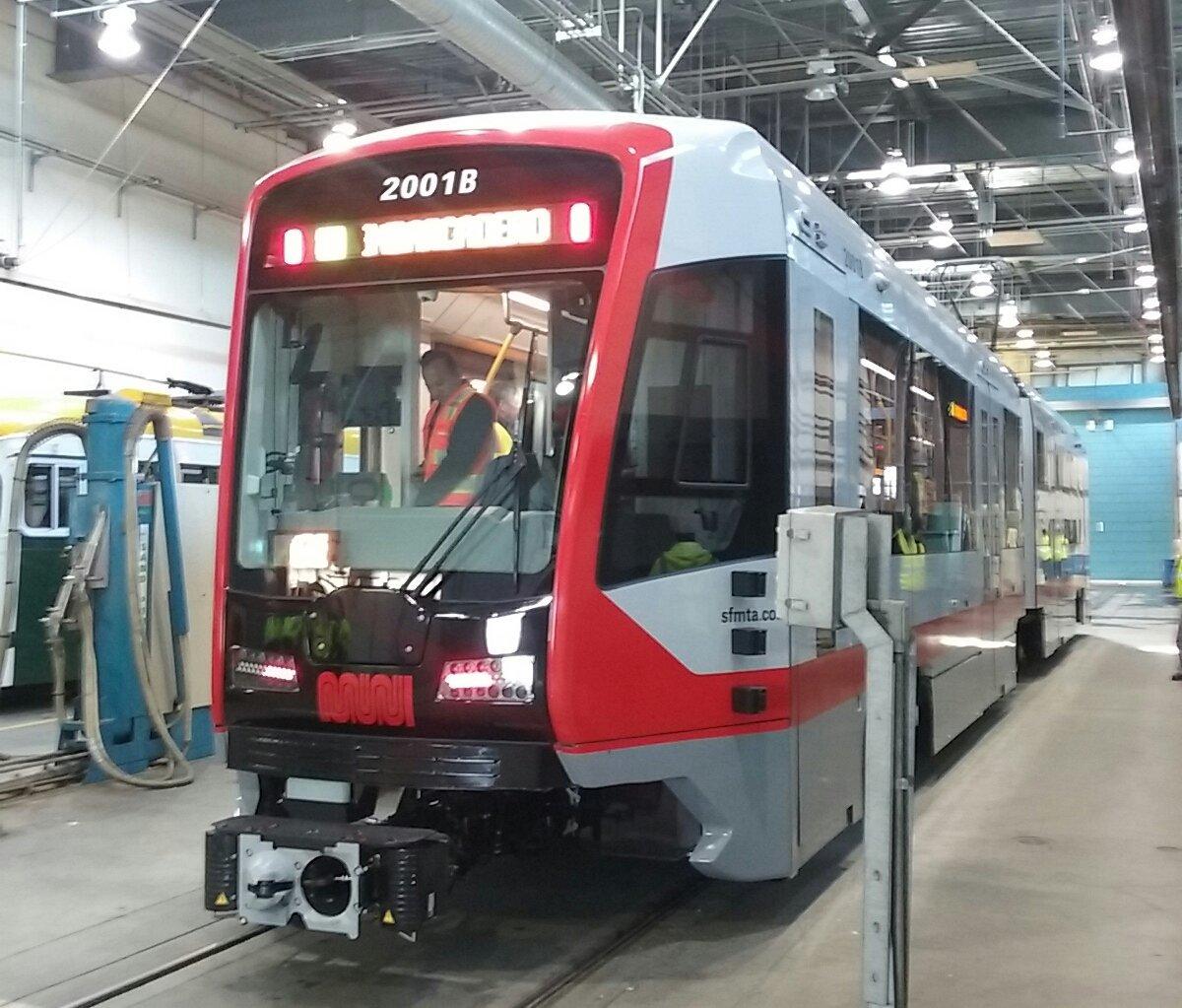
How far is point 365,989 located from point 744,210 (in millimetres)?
3155

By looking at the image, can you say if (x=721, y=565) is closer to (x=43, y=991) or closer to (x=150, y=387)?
(x=43, y=991)

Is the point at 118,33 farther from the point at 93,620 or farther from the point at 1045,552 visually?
the point at 1045,552

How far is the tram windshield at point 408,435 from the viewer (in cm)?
460

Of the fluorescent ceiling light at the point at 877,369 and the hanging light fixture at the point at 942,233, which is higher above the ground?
the hanging light fixture at the point at 942,233

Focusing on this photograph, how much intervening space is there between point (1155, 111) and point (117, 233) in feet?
32.8

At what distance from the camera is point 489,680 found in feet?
14.6

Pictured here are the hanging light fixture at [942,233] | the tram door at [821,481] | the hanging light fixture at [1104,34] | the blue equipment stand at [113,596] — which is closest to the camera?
the tram door at [821,481]

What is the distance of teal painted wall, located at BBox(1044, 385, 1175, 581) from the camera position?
34.7 m

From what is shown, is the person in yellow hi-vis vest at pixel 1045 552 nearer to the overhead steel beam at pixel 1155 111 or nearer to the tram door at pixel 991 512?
the tram door at pixel 991 512

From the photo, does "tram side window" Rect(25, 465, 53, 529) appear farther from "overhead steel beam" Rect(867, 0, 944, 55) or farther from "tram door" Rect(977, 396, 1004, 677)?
"overhead steel beam" Rect(867, 0, 944, 55)

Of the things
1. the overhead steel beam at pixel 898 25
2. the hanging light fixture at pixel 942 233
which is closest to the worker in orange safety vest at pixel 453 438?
the overhead steel beam at pixel 898 25

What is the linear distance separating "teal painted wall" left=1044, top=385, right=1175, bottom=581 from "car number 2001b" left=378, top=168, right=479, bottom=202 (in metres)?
32.1

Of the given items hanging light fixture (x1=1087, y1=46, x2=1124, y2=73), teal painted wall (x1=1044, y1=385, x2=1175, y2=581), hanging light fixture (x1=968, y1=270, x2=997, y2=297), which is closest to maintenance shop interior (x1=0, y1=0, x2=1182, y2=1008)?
hanging light fixture (x1=1087, y1=46, x2=1124, y2=73)

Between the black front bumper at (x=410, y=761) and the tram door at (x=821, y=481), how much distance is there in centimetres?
119
